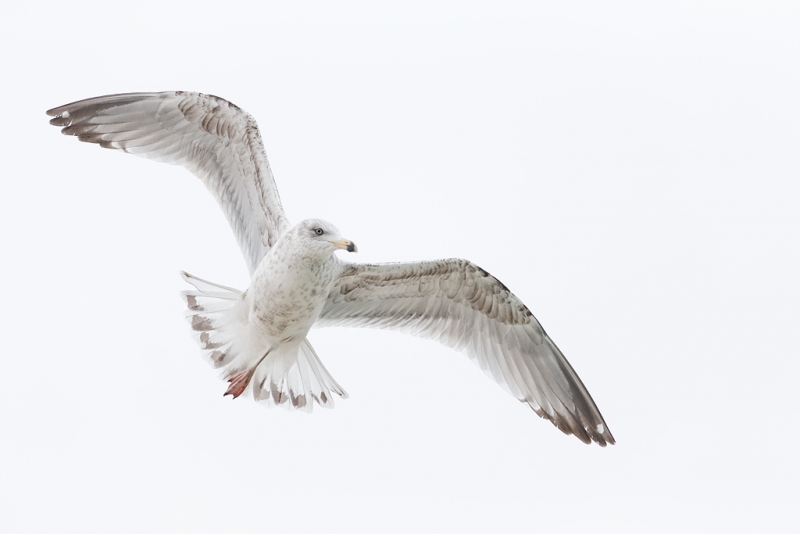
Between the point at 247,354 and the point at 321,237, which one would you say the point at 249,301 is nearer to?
the point at 247,354

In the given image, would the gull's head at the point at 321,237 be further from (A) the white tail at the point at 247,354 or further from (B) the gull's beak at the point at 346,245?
(A) the white tail at the point at 247,354

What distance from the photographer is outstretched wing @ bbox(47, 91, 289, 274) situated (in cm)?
581

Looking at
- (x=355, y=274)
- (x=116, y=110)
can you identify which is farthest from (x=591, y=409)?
(x=116, y=110)

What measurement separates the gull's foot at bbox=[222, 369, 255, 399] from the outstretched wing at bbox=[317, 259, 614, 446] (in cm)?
57

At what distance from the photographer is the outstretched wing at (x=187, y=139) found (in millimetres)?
5809

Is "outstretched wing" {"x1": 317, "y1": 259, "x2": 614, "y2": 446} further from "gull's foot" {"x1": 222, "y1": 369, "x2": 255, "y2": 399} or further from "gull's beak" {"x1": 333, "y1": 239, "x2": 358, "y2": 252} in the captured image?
"gull's beak" {"x1": 333, "y1": 239, "x2": 358, "y2": 252}

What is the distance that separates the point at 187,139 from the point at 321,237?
1.38 metres

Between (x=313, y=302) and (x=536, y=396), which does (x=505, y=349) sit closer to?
(x=536, y=396)

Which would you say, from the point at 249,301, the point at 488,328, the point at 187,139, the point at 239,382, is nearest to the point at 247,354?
the point at 239,382

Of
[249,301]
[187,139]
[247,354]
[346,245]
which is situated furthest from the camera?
Answer: [187,139]

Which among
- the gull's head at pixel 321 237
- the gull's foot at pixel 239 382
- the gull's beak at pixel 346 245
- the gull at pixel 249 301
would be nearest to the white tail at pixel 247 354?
the gull at pixel 249 301

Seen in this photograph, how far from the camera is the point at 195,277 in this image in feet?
18.6

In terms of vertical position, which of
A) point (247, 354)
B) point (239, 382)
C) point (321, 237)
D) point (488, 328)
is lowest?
point (239, 382)

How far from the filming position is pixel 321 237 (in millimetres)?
5078
